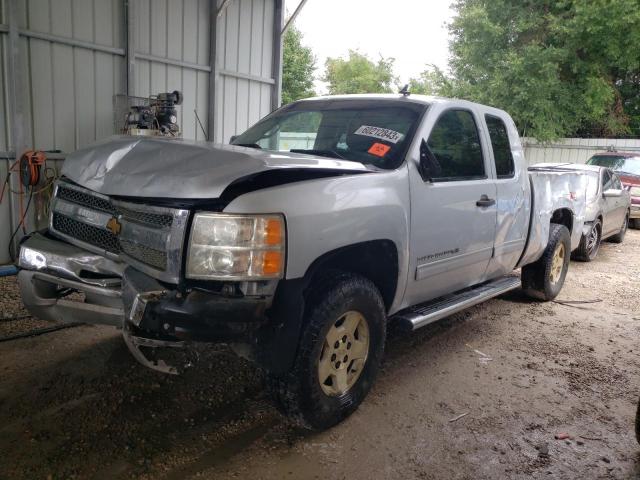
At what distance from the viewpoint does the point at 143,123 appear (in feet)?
24.0

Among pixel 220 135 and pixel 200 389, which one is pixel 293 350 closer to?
pixel 200 389

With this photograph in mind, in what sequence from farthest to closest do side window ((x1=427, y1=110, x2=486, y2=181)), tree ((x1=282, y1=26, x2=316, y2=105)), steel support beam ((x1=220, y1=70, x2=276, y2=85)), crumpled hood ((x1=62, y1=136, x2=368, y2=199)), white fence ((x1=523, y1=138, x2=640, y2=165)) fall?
tree ((x1=282, y1=26, x2=316, y2=105)) → white fence ((x1=523, y1=138, x2=640, y2=165)) → steel support beam ((x1=220, y1=70, x2=276, y2=85)) → side window ((x1=427, y1=110, x2=486, y2=181)) → crumpled hood ((x1=62, y1=136, x2=368, y2=199))

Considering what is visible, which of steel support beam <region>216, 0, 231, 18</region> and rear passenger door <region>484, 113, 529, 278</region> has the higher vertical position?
steel support beam <region>216, 0, 231, 18</region>

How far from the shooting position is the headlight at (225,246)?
2.42 m

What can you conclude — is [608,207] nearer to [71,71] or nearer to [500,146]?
[500,146]

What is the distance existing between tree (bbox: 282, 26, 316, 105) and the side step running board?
2997cm

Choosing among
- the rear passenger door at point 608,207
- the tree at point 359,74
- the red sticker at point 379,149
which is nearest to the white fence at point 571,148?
the rear passenger door at point 608,207

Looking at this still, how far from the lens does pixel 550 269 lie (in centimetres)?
577

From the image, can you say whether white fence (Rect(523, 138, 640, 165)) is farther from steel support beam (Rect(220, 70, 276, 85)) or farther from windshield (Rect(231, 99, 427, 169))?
windshield (Rect(231, 99, 427, 169))

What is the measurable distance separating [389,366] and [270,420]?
1.21m

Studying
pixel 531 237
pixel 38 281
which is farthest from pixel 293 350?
pixel 531 237

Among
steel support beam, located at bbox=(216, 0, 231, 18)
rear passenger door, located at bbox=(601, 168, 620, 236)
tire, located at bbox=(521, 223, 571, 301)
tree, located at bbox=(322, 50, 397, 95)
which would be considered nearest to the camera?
tire, located at bbox=(521, 223, 571, 301)

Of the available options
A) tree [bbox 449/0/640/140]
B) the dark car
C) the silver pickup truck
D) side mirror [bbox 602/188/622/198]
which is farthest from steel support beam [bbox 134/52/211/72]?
tree [bbox 449/0/640/140]

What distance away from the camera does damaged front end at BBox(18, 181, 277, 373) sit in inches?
94.0
